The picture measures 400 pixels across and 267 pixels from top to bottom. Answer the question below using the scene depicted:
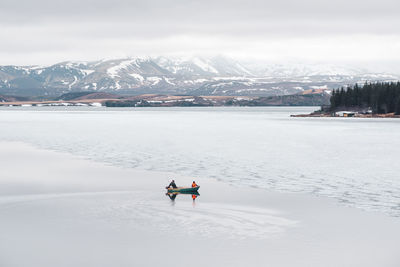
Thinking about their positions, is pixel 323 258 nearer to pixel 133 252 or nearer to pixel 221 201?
pixel 133 252

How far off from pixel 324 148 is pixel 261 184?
41.4 m

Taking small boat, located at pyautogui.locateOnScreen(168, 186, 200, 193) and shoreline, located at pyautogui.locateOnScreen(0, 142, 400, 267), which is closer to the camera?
shoreline, located at pyautogui.locateOnScreen(0, 142, 400, 267)

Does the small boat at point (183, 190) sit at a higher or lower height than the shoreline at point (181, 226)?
higher

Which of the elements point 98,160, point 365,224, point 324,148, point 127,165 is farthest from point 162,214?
point 324,148

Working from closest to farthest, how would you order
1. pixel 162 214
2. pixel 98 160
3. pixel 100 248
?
1. pixel 100 248
2. pixel 162 214
3. pixel 98 160

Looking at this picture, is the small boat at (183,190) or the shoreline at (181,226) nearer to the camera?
the shoreline at (181,226)

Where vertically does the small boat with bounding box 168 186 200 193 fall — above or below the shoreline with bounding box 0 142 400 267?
above

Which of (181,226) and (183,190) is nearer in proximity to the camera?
(181,226)

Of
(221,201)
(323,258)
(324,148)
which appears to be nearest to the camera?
(323,258)

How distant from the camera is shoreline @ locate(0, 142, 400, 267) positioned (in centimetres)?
2544

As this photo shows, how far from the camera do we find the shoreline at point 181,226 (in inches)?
1001

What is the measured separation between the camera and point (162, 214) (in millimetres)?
34594

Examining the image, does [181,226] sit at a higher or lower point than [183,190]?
lower

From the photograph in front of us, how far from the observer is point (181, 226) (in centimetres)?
3120
